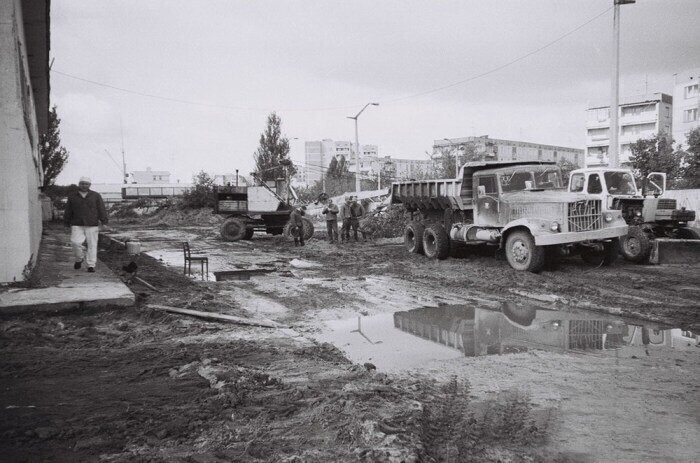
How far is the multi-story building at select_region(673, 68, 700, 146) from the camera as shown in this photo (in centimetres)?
5138

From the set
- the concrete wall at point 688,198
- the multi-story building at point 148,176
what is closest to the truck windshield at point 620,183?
the concrete wall at point 688,198

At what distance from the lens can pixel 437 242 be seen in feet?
44.7

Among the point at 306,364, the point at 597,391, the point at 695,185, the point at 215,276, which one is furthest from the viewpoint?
the point at 695,185

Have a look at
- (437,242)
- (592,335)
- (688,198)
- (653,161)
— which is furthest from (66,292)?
(653,161)

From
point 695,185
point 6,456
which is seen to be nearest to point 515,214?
point 6,456

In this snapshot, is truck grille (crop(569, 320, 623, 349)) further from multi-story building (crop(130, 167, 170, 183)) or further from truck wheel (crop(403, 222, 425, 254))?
multi-story building (crop(130, 167, 170, 183))

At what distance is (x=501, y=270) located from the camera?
37.0 ft

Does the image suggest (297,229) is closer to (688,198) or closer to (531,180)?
(531,180)

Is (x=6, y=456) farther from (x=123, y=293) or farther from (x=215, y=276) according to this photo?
(x=215, y=276)

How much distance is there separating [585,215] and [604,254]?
162 cm

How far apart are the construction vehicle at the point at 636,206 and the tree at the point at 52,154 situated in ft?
123

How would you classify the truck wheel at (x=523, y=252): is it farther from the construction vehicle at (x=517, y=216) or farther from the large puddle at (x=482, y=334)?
the large puddle at (x=482, y=334)

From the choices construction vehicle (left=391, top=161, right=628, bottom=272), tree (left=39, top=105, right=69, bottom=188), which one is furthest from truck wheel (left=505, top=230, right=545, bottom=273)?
A: tree (left=39, top=105, right=69, bottom=188)

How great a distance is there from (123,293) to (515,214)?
818cm
